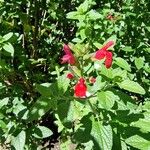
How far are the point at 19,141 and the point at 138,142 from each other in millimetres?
804

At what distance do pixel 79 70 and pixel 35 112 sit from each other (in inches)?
10.7

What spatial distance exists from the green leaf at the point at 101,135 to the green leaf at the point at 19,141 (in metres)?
0.63

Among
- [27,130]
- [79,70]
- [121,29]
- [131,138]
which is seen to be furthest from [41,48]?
[131,138]

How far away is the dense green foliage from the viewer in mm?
1563

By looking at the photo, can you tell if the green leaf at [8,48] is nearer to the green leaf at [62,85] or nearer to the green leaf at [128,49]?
the green leaf at [62,85]

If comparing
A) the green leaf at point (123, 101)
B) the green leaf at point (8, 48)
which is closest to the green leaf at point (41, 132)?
the green leaf at point (8, 48)

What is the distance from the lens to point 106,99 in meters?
1.52

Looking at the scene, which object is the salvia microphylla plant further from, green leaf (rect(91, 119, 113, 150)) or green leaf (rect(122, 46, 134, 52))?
green leaf (rect(122, 46, 134, 52))

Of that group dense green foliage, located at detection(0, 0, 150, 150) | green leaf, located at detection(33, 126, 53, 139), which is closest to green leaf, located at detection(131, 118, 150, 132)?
dense green foliage, located at detection(0, 0, 150, 150)

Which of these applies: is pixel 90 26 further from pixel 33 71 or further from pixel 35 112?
pixel 35 112

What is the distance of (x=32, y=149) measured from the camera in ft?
8.61

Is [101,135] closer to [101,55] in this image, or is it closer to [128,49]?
[101,55]

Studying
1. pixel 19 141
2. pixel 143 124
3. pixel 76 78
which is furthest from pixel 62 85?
pixel 19 141

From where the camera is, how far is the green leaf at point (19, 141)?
2037 mm
